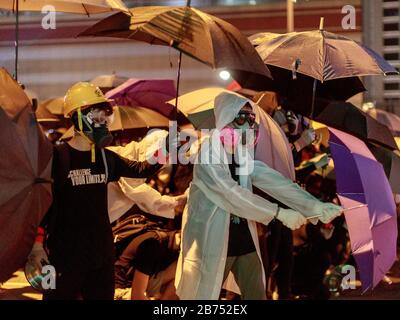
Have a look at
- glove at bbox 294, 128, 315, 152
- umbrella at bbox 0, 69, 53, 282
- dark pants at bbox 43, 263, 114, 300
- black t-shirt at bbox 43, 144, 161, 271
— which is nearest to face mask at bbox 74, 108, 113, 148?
black t-shirt at bbox 43, 144, 161, 271

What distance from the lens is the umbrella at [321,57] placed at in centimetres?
638

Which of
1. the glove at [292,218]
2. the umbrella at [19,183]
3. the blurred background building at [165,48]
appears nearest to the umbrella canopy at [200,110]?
the glove at [292,218]

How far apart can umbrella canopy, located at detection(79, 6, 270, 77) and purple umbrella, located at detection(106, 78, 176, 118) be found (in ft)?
10.7

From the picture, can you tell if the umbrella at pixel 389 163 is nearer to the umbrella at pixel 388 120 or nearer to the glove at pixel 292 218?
the umbrella at pixel 388 120

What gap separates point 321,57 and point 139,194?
74.6 inches

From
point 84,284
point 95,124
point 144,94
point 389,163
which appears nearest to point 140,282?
point 84,284

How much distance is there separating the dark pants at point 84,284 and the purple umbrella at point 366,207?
237cm

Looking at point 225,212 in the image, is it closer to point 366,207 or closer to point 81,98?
point 81,98

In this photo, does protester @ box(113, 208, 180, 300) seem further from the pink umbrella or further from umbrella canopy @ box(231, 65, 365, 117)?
umbrella canopy @ box(231, 65, 365, 117)

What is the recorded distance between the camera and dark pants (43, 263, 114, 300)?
16.1ft
